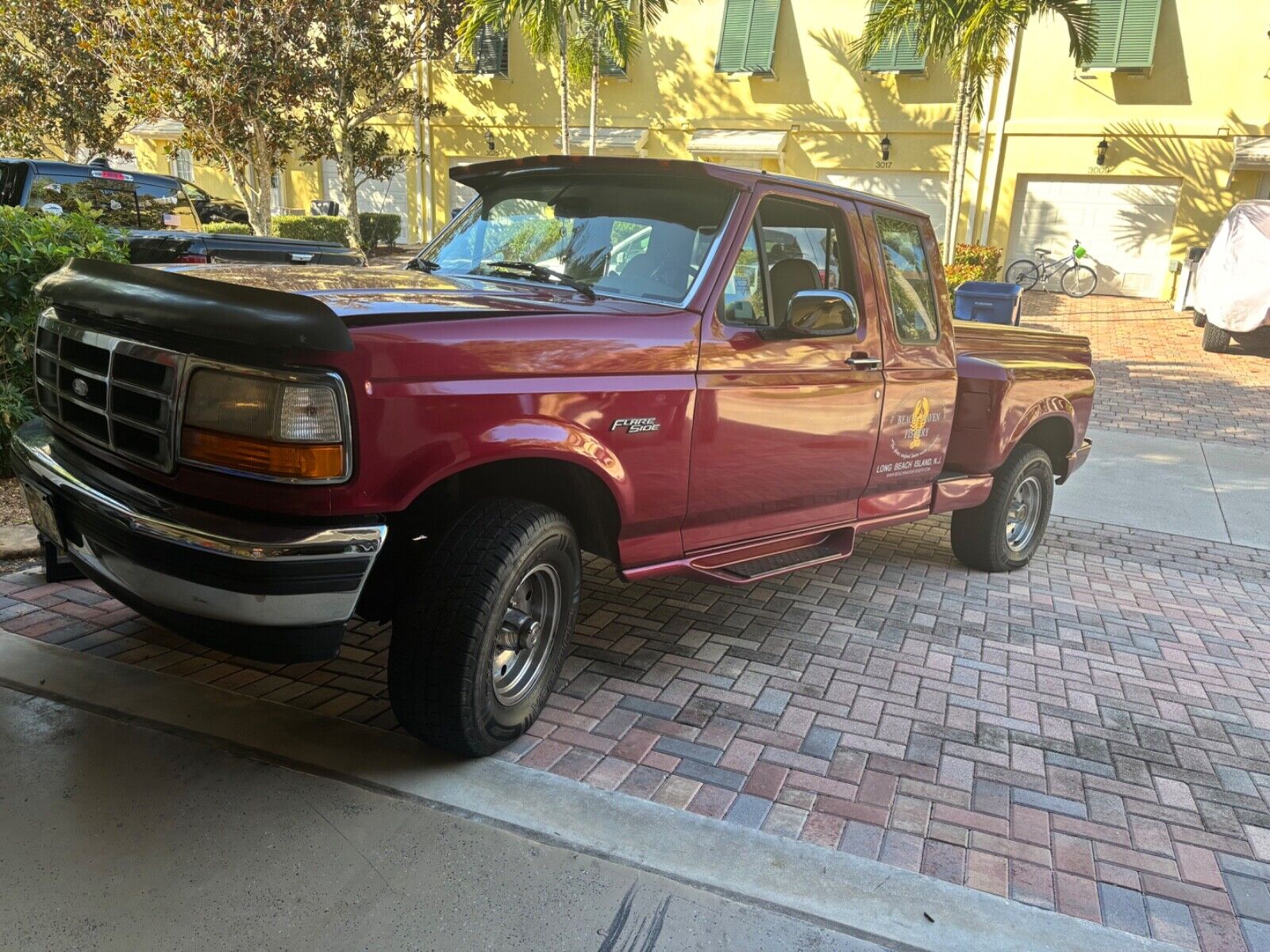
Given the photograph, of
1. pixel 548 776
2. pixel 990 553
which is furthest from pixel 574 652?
pixel 990 553

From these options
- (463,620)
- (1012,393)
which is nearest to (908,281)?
(1012,393)

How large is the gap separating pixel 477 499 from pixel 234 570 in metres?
0.81

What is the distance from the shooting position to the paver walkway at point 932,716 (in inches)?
111

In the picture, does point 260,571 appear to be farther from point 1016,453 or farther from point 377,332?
point 1016,453

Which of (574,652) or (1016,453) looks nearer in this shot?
(574,652)

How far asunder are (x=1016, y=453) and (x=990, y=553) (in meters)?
0.59

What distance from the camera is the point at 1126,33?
63.1 feet

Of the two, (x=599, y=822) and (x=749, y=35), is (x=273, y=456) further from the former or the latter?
(x=749, y=35)

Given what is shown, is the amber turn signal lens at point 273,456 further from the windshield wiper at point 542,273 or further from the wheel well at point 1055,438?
the wheel well at point 1055,438

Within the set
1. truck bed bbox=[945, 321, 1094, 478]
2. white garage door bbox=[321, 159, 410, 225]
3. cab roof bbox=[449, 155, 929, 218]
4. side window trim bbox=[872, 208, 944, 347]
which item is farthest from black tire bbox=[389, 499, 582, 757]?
white garage door bbox=[321, 159, 410, 225]

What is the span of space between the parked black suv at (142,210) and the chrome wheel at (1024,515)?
222 inches

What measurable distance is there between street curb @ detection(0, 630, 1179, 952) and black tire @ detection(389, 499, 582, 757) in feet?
0.64

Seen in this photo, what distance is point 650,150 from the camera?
75.2 feet

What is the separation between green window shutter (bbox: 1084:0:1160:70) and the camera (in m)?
19.0
